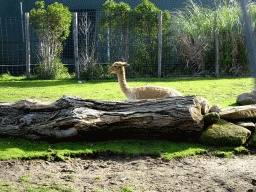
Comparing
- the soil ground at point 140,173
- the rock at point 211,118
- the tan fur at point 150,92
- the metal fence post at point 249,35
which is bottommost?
the soil ground at point 140,173

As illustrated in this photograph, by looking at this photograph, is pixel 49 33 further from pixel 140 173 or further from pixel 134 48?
pixel 140 173

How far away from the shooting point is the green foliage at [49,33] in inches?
473

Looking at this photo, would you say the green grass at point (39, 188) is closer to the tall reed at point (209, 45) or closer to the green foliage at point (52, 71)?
the green foliage at point (52, 71)

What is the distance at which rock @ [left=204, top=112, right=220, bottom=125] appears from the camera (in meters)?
4.49

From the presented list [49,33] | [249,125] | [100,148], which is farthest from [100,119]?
[49,33]

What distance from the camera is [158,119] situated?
13.9 ft

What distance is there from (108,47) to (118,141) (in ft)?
27.0

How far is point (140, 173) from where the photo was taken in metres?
3.45

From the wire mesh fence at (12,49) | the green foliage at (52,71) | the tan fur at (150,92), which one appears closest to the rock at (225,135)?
the tan fur at (150,92)

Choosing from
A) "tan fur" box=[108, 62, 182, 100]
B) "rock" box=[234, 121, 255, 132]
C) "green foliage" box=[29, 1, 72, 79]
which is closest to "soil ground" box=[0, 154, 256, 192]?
"rock" box=[234, 121, 255, 132]

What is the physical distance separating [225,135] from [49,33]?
9.93m

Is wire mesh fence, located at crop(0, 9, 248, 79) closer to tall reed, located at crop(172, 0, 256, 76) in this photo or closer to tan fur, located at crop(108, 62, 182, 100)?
tall reed, located at crop(172, 0, 256, 76)

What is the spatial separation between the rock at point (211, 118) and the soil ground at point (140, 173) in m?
0.74

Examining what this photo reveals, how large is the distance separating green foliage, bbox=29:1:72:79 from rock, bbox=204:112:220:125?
29.5 ft
